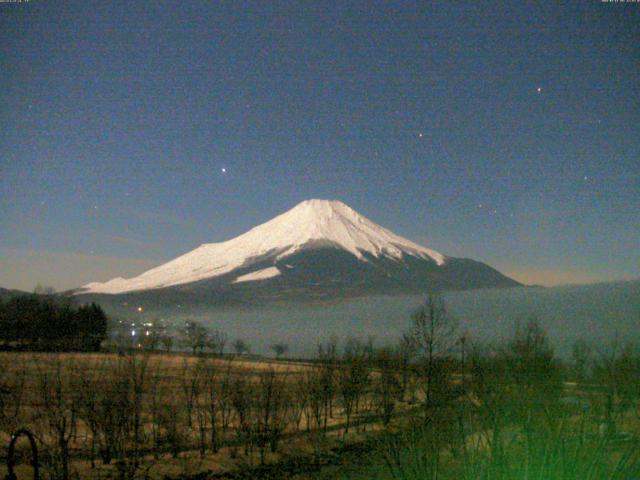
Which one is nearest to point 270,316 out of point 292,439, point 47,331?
point 47,331

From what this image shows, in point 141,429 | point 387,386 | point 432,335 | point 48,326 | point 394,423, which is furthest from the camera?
point 48,326

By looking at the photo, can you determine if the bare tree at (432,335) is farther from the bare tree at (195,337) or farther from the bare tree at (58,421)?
Result: the bare tree at (195,337)

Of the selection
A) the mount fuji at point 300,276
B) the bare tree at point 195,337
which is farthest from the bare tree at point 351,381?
Answer: the mount fuji at point 300,276

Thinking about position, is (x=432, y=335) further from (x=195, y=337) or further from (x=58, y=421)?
(x=195, y=337)

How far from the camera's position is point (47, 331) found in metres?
49.5

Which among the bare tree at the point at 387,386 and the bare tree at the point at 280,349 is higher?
the bare tree at the point at 387,386

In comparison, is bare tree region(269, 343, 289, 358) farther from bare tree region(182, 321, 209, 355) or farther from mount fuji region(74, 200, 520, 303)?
mount fuji region(74, 200, 520, 303)

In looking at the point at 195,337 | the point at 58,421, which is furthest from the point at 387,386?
the point at 195,337

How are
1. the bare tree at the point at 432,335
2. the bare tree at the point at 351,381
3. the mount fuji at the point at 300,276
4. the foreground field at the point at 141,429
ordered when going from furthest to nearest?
1. the mount fuji at the point at 300,276
2. the bare tree at the point at 432,335
3. the bare tree at the point at 351,381
4. the foreground field at the point at 141,429

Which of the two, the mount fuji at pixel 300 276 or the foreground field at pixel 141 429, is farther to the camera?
the mount fuji at pixel 300 276

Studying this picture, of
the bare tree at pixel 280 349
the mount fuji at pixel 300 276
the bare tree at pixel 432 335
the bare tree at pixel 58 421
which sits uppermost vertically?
the mount fuji at pixel 300 276

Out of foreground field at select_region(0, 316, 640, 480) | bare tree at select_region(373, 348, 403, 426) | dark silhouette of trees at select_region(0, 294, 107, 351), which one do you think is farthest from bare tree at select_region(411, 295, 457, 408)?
dark silhouette of trees at select_region(0, 294, 107, 351)

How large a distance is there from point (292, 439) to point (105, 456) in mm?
7202

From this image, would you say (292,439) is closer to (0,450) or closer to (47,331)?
(0,450)
